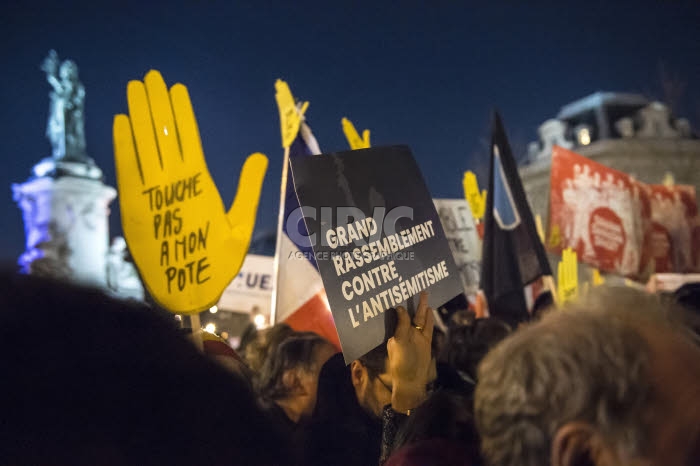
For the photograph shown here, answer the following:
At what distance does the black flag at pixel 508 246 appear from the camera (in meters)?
5.07

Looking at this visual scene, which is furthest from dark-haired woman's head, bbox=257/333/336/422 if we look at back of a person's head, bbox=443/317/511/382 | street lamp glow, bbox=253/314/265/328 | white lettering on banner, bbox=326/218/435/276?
street lamp glow, bbox=253/314/265/328

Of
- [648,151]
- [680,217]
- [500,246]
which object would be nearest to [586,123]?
[648,151]

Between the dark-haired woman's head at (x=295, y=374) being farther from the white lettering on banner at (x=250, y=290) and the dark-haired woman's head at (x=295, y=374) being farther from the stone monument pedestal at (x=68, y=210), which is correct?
the stone monument pedestal at (x=68, y=210)

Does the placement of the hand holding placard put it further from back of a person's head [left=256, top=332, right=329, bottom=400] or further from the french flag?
the french flag

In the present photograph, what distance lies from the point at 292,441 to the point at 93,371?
0.25 meters

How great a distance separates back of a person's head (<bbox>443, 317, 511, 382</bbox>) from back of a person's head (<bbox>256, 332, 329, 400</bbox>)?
1.00 m

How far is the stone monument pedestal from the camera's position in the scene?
35.8 meters

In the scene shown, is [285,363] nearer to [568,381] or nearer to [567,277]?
[568,381]

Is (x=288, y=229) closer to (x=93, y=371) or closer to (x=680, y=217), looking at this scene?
(x=93, y=371)

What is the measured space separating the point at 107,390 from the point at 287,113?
16.3 ft

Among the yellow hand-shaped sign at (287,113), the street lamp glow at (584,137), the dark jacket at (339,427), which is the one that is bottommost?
the dark jacket at (339,427)

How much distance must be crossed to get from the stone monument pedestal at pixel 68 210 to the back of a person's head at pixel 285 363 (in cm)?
3549

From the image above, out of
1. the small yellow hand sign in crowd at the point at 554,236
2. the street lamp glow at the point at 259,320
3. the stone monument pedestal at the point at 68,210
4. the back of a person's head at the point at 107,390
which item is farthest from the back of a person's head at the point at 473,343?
Result: the stone monument pedestal at the point at 68,210

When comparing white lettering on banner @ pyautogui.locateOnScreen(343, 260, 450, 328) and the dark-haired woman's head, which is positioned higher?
white lettering on banner @ pyautogui.locateOnScreen(343, 260, 450, 328)
